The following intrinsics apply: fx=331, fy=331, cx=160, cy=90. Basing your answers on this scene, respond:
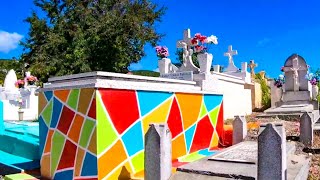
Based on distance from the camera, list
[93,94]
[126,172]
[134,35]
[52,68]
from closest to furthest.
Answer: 1. [93,94]
2. [126,172]
3. [52,68]
4. [134,35]

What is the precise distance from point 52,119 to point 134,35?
1690cm

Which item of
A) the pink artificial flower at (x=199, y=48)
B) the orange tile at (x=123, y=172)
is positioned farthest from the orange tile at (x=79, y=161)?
the pink artificial flower at (x=199, y=48)

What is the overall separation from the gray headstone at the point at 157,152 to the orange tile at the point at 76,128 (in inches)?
50.6

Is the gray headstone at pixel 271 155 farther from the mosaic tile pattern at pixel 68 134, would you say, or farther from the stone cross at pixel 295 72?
the stone cross at pixel 295 72

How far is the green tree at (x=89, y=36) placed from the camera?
20.3 metres

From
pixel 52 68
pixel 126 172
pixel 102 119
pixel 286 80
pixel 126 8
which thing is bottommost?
pixel 126 172

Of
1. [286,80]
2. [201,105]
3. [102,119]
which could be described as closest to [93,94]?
[102,119]

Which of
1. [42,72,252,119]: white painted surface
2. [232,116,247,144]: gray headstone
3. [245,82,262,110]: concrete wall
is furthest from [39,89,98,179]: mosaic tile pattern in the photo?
[245,82,262,110]: concrete wall

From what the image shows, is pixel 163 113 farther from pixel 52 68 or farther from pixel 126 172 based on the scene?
pixel 52 68

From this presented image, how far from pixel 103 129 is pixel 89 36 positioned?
55.8ft

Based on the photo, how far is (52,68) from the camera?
67.5ft

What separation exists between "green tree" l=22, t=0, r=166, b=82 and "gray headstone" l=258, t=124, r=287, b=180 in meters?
16.7

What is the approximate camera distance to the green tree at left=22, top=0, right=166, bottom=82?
2031 centimetres

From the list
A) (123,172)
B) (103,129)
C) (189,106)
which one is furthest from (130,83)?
(189,106)
